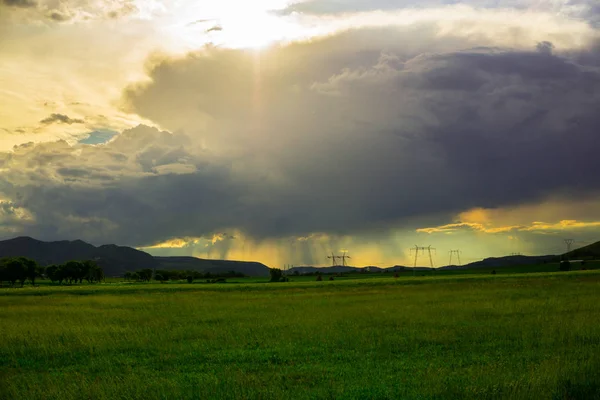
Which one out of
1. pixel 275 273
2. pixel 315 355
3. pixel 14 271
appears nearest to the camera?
pixel 315 355

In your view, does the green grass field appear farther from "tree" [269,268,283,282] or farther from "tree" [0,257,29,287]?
"tree" [269,268,283,282]

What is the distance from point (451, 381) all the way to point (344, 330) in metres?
14.4

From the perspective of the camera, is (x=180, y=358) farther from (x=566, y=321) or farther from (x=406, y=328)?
(x=566, y=321)

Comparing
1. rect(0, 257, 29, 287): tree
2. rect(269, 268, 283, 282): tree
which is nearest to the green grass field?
rect(0, 257, 29, 287): tree

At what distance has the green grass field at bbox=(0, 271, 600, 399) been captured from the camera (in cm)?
1714

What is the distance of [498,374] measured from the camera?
18.7 m

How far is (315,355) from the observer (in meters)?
24.3

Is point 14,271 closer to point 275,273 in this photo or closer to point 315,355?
point 275,273

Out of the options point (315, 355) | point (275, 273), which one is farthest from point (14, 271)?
point (315, 355)

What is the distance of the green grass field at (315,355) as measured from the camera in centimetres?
1714

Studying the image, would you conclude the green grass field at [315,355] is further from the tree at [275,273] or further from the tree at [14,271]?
the tree at [275,273]

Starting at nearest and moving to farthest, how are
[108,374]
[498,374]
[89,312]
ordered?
[498,374] → [108,374] → [89,312]

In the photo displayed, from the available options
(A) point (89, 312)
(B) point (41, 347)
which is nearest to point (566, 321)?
(B) point (41, 347)

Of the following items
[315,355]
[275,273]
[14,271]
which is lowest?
[315,355]
